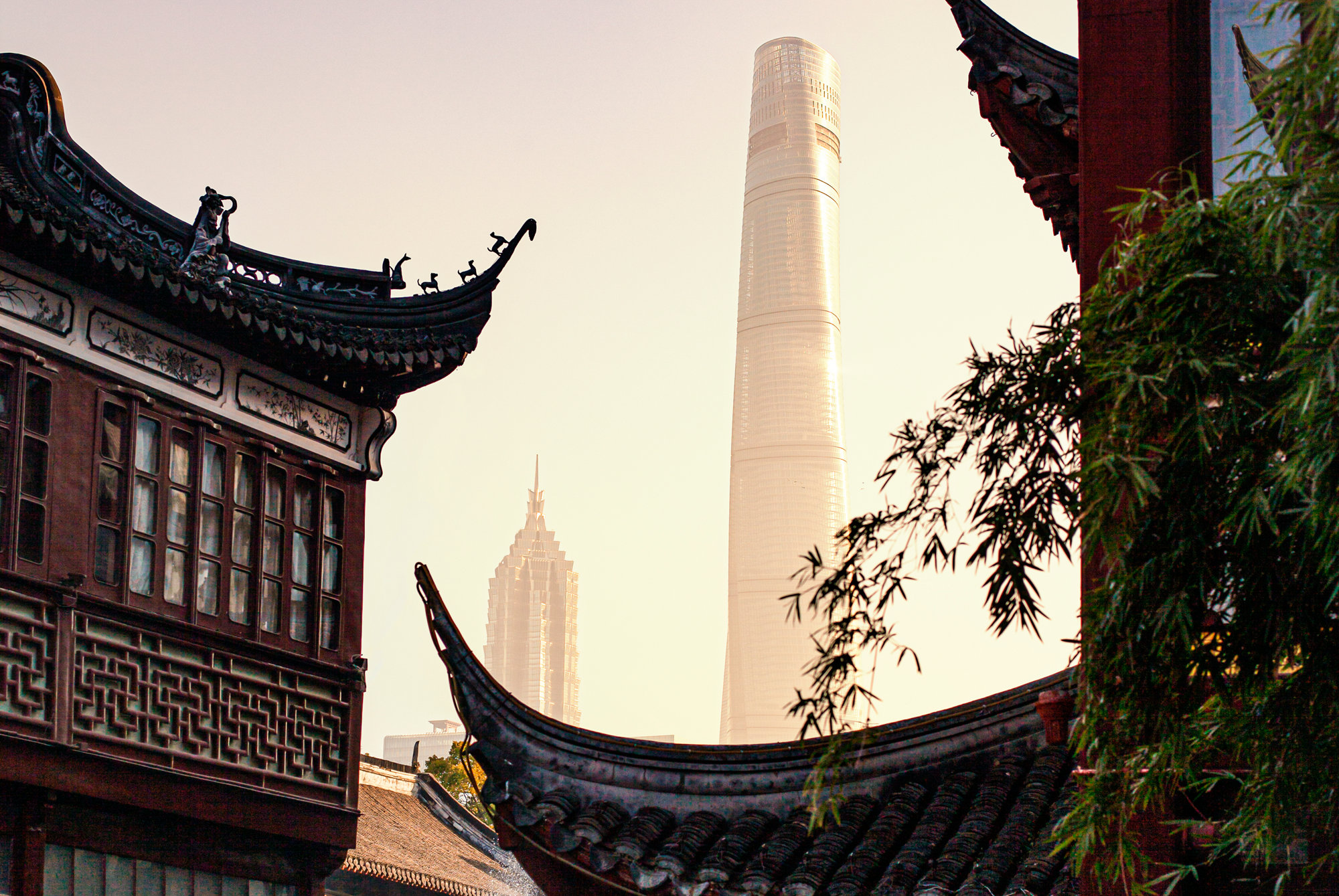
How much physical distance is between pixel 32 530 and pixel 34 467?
1.30 ft

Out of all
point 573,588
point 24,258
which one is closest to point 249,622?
point 24,258

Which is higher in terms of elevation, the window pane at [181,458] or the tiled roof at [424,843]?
the window pane at [181,458]

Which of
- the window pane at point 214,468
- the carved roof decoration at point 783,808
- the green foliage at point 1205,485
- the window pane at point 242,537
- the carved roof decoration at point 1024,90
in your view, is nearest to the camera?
the green foliage at point 1205,485

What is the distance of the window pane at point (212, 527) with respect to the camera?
36.8 feet

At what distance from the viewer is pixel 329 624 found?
1226 cm

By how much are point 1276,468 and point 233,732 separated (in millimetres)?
8841

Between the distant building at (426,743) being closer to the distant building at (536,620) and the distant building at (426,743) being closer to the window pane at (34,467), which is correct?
the distant building at (536,620)

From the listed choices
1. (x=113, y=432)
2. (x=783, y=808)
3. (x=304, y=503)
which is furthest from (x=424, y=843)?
(x=783, y=808)

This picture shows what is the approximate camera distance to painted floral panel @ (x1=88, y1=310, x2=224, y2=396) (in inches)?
415

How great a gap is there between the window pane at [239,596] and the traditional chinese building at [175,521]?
2cm

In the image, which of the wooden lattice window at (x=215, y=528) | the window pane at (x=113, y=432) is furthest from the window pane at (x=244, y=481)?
the window pane at (x=113, y=432)

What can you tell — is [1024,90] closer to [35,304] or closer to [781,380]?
[35,304]

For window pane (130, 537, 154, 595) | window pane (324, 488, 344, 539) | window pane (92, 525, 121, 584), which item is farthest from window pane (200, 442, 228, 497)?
window pane (324, 488, 344, 539)

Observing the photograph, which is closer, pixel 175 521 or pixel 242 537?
pixel 175 521
